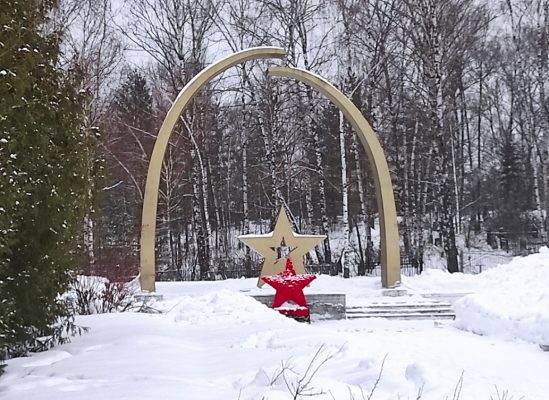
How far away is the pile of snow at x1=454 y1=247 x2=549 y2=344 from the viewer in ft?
30.2

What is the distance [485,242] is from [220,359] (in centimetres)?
2861

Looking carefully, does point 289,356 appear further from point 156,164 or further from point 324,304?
point 156,164

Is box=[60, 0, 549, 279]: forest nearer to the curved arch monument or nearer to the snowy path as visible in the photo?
the curved arch monument

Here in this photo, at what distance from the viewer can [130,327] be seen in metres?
7.27

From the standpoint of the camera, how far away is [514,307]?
10.1 meters

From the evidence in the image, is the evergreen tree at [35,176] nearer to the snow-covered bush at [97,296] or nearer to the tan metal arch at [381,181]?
the snow-covered bush at [97,296]

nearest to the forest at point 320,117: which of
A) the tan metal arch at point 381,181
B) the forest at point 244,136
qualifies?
the forest at point 244,136

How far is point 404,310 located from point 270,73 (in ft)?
20.8

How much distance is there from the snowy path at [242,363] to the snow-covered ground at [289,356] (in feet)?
0.05

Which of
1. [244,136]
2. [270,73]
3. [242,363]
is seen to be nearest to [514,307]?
[242,363]

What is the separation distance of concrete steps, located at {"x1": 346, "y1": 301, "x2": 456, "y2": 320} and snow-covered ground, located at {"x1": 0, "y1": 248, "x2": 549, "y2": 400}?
1.64 ft

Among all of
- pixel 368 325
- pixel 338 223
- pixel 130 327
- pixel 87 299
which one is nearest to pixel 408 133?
pixel 338 223

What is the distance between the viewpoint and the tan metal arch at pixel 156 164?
12.7 meters

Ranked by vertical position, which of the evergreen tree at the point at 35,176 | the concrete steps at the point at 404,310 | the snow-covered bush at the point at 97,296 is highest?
the evergreen tree at the point at 35,176
